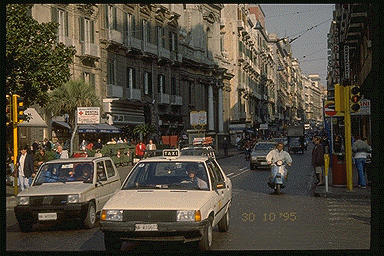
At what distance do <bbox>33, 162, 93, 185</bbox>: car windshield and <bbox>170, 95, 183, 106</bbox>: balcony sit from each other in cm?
4133

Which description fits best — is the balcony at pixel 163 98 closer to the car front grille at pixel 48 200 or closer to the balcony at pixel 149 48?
the balcony at pixel 149 48

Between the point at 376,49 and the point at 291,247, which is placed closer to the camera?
the point at 376,49

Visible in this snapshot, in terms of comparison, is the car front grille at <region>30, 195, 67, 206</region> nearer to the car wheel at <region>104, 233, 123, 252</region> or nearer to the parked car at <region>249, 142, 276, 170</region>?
the car wheel at <region>104, 233, 123, 252</region>

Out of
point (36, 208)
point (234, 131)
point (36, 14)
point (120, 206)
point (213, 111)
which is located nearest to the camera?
point (120, 206)

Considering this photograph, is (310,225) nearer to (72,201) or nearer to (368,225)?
(368,225)

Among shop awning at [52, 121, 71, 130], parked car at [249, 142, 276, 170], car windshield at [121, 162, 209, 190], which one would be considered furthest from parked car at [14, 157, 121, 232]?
shop awning at [52, 121, 71, 130]

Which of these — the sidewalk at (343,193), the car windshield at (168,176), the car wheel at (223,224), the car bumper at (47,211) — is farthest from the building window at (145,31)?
the car windshield at (168,176)

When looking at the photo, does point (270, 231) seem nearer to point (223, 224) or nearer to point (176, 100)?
point (223, 224)

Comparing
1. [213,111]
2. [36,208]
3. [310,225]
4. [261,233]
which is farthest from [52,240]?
[213,111]

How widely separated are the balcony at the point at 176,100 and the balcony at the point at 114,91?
11562 millimetres

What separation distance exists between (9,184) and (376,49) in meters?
19.6

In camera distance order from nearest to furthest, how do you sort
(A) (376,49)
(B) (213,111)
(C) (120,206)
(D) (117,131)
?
1. (A) (376,49)
2. (C) (120,206)
3. (D) (117,131)
4. (B) (213,111)

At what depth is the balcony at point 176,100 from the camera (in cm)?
5492

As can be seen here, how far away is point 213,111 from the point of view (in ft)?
228
